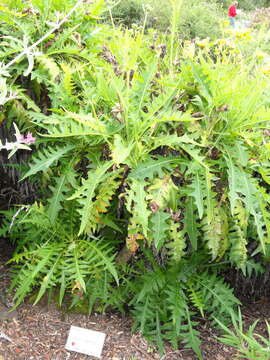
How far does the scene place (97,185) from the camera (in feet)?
6.72

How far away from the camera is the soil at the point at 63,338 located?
6.82 feet

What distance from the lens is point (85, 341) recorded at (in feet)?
6.85

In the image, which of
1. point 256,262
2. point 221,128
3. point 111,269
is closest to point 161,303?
point 111,269

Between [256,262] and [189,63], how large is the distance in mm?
1172

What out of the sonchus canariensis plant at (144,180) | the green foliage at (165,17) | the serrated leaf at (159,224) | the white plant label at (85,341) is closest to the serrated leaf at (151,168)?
the sonchus canariensis plant at (144,180)

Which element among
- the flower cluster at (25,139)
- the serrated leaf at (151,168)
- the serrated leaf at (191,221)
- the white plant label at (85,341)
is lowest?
→ the white plant label at (85,341)

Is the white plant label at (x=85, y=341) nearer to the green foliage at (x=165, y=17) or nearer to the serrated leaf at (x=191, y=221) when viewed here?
the serrated leaf at (x=191, y=221)

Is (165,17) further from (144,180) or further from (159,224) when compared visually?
(159,224)

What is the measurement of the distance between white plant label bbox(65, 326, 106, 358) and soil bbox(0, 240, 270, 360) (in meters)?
0.04

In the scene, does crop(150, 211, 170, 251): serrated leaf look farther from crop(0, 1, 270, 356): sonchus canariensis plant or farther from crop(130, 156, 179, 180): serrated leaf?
crop(130, 156, 179, 180): serrated leaf

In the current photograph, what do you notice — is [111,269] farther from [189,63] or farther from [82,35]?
[82,35]

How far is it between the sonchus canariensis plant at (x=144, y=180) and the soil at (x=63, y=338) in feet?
0.33

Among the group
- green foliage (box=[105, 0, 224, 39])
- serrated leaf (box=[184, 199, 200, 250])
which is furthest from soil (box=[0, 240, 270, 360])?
green foliage (box=[105, 0, 224, 39])

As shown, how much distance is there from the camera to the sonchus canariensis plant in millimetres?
1979
